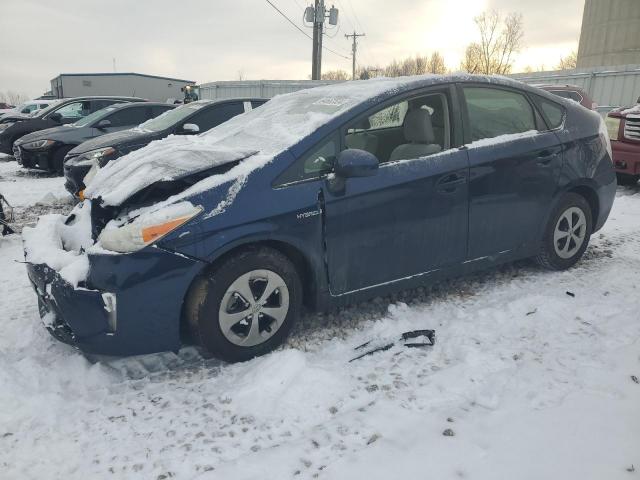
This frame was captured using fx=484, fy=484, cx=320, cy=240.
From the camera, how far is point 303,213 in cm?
281

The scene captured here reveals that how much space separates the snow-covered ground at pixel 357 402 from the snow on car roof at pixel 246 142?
1035 mm

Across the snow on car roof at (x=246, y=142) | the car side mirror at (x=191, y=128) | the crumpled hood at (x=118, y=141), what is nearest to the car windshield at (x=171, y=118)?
the crumpled hood at (x=118, y=141)

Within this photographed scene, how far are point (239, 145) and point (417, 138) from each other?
48.8 inches

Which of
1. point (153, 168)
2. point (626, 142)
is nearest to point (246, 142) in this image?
point (153, 168)

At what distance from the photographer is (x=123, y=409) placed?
2418 mm

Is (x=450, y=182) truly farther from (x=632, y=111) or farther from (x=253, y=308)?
(x=632, y=111)

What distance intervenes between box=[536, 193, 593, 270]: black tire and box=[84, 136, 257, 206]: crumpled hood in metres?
2.57

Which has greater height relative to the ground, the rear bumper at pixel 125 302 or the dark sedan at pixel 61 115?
the dark sedan at pixel 61 115

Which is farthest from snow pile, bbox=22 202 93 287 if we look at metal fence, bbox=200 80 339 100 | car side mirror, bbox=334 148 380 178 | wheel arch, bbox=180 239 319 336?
metal fence, bbox=200 80 339 100

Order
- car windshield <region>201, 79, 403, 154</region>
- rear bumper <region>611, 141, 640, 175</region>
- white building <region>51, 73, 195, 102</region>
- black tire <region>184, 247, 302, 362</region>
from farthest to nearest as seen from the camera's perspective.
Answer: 1. white building <region>51, 73, 195, 102</region>
2. rear bumper <region>611, 141, 640, 175</region>
3. car windshield <region>201, 79, 403, 154</region>
4. black tire <region>184, 247, 302, 362</region>

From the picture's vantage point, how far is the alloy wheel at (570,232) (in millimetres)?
4062

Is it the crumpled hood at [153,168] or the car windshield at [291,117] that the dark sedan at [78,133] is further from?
the crumpled hood at [153,168]

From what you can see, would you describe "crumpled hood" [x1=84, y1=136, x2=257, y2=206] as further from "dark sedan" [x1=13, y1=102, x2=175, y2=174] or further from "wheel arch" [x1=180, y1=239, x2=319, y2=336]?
"dark sedan" [x1=13, y1=102, x2=175, y2=174]

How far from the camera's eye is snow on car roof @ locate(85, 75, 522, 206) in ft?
9.18
